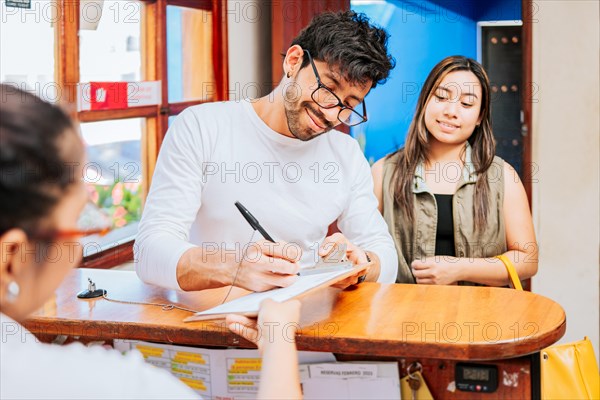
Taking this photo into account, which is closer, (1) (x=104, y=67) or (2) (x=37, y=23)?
(2) (x=37, y=23)

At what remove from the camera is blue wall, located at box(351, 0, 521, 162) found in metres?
4.48

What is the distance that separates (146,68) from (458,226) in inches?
59.9

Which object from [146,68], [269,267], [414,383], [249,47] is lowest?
[414,383]

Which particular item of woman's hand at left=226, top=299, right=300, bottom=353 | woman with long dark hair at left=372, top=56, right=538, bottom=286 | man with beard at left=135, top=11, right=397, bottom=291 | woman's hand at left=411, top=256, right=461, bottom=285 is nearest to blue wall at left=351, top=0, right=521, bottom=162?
woman with long dark hair at left=372, top=56, right=538, bottom=286

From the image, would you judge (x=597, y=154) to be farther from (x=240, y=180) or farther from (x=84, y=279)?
(x=84, y=279)

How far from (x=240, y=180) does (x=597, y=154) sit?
2499mm

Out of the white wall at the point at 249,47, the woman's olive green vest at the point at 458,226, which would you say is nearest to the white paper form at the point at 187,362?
the woman's olive green vest at the point at 458,226

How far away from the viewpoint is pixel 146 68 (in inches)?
136

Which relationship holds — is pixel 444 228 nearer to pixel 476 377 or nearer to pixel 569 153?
pixel 476 377

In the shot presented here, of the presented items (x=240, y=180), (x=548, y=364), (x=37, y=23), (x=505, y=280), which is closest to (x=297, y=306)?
(x=240, y=180)

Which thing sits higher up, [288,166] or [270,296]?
[288,166]

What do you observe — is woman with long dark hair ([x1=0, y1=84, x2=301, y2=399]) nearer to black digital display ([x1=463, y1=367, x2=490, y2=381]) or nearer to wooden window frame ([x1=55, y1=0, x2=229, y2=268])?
black digital display ([x1=463, y1=367, x2=490, y2=381])

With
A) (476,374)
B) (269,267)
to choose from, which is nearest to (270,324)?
(269,267)

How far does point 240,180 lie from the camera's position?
2.34 metres
